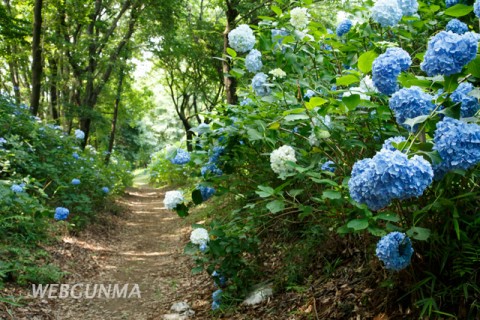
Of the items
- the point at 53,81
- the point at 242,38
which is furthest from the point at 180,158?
the point at 53,81

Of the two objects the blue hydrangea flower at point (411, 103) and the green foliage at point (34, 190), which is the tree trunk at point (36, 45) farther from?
the blue hydrangea flower at point (411, 103)

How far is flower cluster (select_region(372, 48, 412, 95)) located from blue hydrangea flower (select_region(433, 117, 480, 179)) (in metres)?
0.34

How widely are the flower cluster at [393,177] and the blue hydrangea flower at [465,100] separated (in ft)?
1.57

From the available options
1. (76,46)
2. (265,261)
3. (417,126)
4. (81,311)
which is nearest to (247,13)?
(76,46)

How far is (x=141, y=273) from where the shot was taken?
5.43m

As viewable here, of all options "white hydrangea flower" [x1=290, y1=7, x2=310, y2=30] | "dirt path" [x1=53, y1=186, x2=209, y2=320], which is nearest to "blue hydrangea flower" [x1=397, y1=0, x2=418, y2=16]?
"white hydrangea flower" [x1=290, y1=7, x2=310, y2=30]

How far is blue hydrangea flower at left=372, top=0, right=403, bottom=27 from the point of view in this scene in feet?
7.25

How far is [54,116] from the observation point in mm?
11484

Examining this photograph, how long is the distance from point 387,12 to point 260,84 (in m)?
0.92

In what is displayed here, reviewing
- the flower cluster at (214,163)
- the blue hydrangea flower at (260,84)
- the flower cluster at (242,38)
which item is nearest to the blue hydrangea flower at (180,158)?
the flower cluster at (214,163)

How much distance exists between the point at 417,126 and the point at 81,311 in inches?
149

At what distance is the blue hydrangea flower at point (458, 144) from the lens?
144 cm

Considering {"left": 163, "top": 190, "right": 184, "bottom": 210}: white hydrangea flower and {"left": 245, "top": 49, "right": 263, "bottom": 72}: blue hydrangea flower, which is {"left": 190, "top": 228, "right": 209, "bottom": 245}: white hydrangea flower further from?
{"left": 245, "top": 49, "right": 263, "bottom": 72}: blue hydrangea flower

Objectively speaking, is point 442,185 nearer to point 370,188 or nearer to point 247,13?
point 370,188
